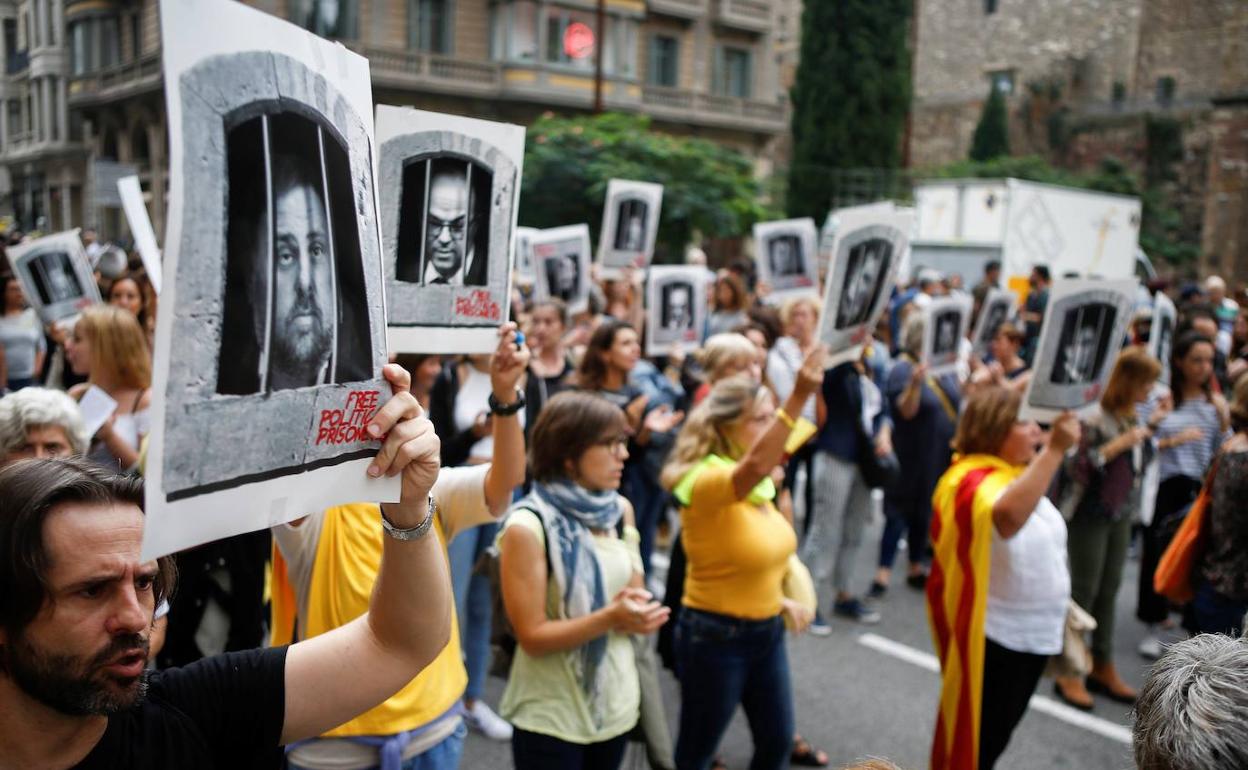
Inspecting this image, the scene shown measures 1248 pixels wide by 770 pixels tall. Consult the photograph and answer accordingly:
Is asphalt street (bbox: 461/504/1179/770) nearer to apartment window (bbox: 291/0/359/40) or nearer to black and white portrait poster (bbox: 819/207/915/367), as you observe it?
black and white portrait poster (bbox: 819/207/915/367)

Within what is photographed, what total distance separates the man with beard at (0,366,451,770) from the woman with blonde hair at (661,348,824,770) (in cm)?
181

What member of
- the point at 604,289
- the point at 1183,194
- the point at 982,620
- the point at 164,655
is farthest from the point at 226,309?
the point at 1183,194

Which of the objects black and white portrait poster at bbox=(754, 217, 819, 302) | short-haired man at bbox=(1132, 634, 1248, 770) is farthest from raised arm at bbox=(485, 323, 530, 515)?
black and white portrait poster at bbox=(754, 217, 819, 302)

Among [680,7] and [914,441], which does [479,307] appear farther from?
[680,7]

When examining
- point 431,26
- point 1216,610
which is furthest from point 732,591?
point 431,26

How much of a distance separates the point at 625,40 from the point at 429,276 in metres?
31.4

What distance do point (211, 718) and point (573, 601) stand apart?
4.63 ft

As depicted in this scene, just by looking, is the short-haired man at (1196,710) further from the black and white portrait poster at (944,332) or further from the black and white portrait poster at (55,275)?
the black and white portrait poster at (55,275)

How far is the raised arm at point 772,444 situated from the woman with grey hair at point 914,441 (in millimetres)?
3278

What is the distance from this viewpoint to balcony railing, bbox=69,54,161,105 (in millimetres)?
7004

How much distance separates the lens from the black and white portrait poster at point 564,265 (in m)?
7.46

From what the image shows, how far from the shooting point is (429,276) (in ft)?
8.09

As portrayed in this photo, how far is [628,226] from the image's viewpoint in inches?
321

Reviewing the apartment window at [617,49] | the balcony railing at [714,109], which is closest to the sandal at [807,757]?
the apartment window at [617,49]
